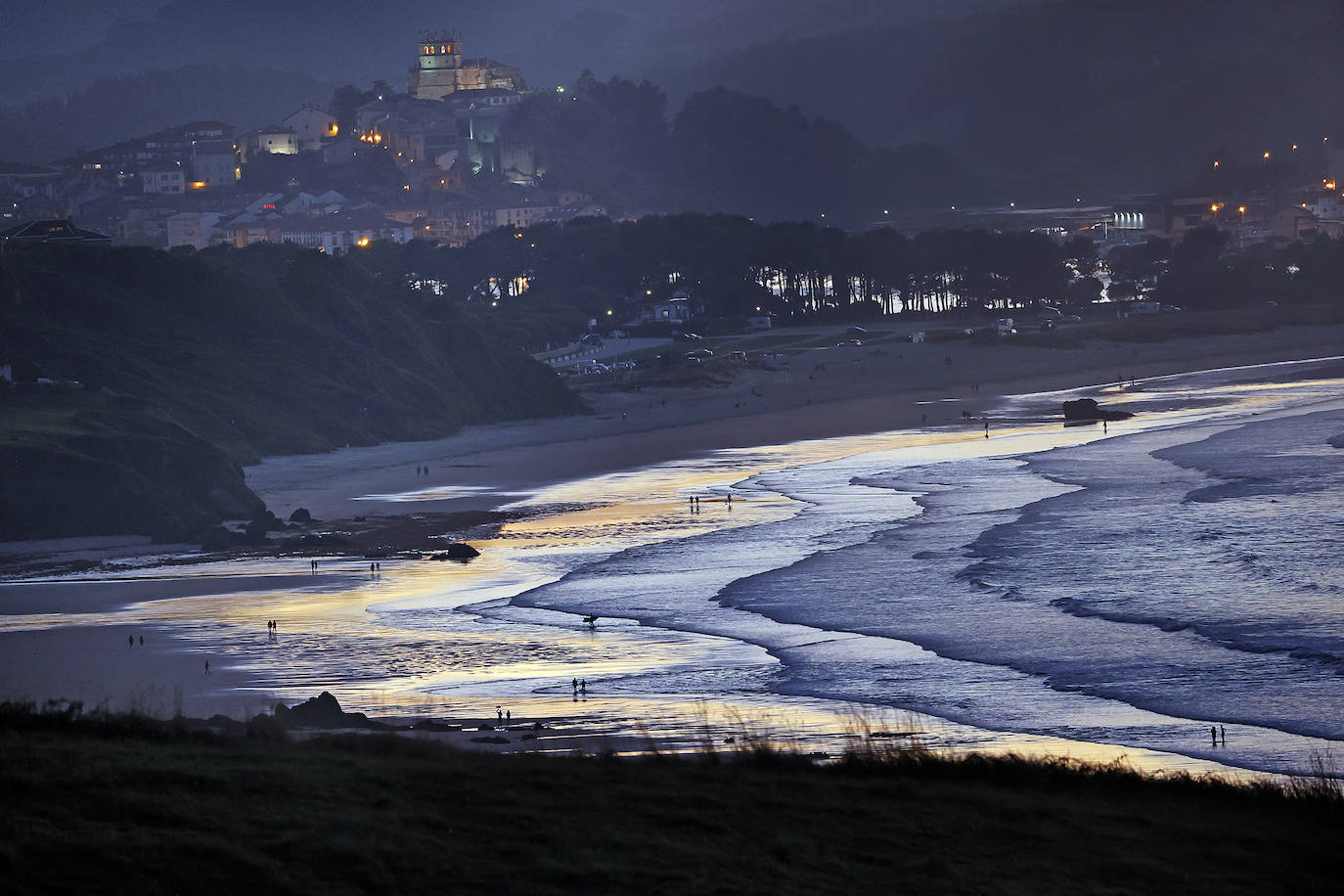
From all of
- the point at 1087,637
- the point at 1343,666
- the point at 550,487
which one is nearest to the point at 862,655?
the point at 1087,637

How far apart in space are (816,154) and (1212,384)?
134 m

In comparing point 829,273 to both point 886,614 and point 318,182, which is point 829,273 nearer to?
point 318,182

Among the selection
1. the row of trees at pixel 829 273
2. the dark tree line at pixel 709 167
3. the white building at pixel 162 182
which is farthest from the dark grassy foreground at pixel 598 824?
the dark tree line at pixel 709 167

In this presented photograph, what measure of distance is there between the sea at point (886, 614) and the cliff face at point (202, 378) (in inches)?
269

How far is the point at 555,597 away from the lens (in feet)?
91.5

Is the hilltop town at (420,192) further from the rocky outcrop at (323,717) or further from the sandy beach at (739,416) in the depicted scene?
the rocky outcrop at (323,717)

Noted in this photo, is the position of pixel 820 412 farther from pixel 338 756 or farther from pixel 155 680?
pixel 338 756

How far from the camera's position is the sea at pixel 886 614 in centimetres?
1802

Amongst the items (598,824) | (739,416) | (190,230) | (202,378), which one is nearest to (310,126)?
(190,230)

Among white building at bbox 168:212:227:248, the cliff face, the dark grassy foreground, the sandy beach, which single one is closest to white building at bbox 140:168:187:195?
white building at bbox 168:212:227:248

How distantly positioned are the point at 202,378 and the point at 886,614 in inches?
1631

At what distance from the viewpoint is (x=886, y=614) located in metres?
25.2

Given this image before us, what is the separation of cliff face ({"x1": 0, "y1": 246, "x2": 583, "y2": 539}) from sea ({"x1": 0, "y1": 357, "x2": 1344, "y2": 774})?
22.4ft

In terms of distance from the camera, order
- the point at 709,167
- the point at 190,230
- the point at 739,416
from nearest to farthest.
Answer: the point at 739,416 < the point at 190,230 < the point at 709,167
